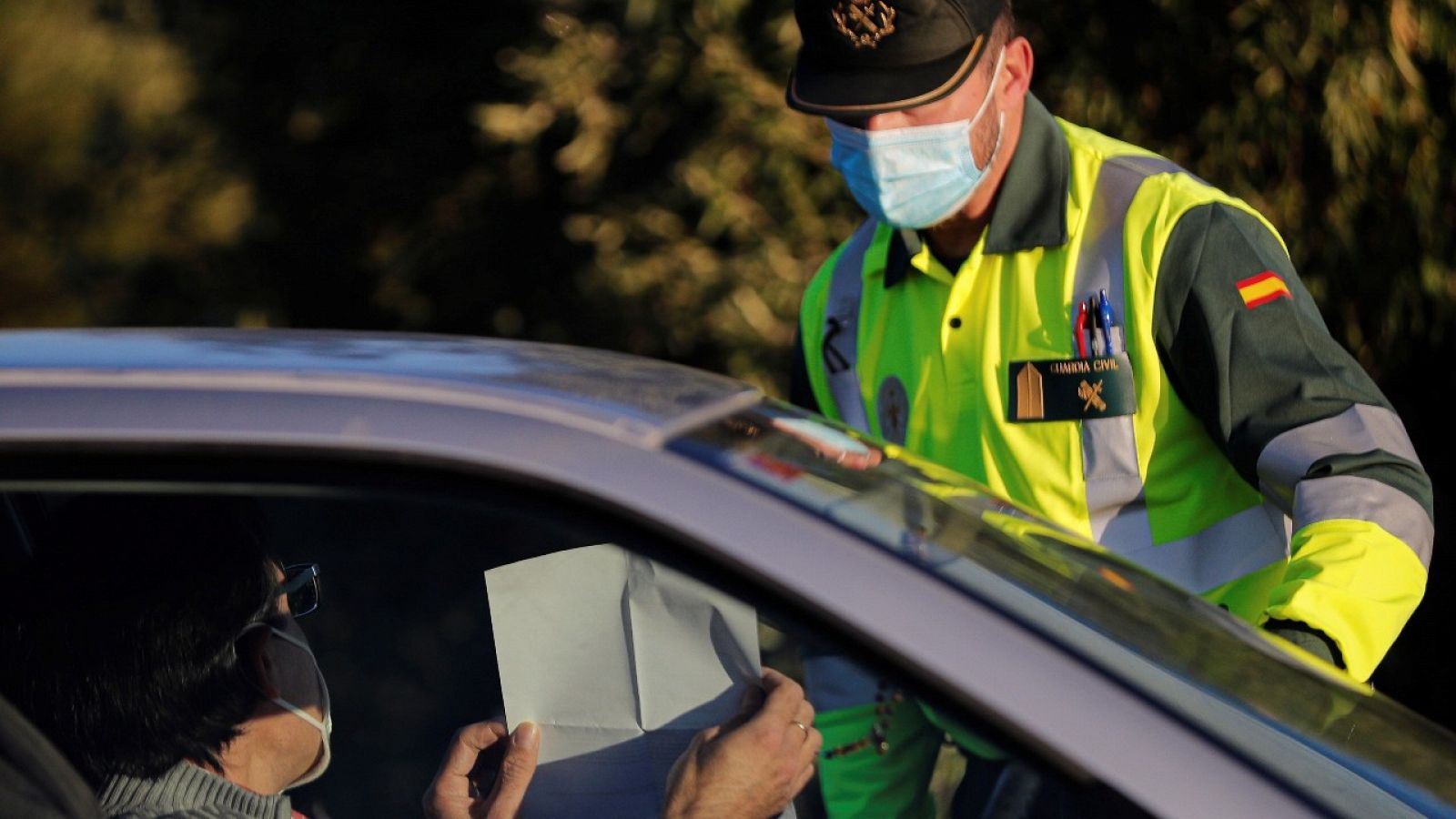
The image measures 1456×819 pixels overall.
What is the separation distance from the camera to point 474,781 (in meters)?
1.46

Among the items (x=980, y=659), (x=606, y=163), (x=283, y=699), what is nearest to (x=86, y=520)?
(x=283, y=699)

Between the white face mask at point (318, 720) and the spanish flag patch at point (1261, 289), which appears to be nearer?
the white face mask at point (318, 720)

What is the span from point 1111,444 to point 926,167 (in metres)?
0.58

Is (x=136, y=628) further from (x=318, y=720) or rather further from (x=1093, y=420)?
(x=1093, y=420)

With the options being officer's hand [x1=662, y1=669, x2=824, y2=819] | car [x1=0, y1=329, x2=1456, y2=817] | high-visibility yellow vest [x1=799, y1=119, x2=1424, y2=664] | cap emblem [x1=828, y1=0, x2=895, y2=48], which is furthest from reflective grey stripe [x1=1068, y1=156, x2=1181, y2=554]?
officer's hand [x1=662, y1=669, x2=824, y2=819]

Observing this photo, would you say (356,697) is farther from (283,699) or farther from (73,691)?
(73,691)

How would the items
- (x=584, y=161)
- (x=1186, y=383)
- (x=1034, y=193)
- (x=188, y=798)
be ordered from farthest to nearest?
(x=584, y=161) → (x=1034, y=193) → (x=1186, y=383) → (x=188, y=798)

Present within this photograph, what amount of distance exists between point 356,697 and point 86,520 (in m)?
0.30

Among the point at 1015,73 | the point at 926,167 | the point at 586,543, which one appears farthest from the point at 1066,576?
the point at 1015,73

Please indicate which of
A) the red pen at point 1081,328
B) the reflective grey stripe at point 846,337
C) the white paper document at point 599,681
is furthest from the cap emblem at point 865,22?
the white paper document at point 599,681

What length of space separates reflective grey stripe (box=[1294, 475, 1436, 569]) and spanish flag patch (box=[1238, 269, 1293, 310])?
0.28 metres

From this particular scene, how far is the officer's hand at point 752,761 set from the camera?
56.1 inches

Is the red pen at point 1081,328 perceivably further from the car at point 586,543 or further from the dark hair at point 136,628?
the dark hair at point 136,628

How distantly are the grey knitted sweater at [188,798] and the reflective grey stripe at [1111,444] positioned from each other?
1359 mm
